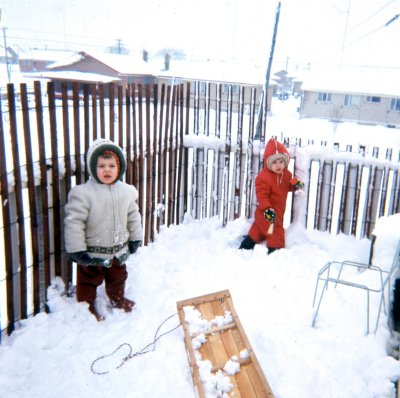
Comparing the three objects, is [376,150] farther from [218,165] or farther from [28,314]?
[28,314]

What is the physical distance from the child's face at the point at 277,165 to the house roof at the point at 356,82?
2516 cm

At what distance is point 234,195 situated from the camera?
5109mm

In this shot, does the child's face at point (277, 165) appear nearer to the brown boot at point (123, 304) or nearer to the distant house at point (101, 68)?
the brown boot at point (123, 304)

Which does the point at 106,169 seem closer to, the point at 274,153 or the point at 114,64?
the point at 274,153

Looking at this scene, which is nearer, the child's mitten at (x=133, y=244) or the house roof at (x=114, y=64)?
the child's mitten at (x=133, y=244)

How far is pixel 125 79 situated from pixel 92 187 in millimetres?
27040

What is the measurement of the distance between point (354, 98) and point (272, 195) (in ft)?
85.6

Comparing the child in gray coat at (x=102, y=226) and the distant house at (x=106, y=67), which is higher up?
the distant house at (x=106, y=67)

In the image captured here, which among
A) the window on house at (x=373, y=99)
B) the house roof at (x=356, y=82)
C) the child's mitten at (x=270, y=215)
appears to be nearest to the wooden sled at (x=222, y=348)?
the child's mitten at (x=270, y=215)

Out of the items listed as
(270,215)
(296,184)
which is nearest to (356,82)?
Answer: (296,184)

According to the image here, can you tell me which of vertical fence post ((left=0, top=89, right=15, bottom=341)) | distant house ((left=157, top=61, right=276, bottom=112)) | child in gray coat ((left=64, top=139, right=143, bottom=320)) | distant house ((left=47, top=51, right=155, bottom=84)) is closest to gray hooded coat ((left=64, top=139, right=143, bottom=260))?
child in gray coat ((left=64, top=139, right=143, bottom=320))

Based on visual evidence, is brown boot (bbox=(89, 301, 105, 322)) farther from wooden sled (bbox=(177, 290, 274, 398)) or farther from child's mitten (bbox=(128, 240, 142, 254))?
wooden sled (bbox=(177, 290, 274, 398))

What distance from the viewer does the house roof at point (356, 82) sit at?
26.0m

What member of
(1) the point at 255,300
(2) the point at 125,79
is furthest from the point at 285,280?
(2) the point at 125,79
